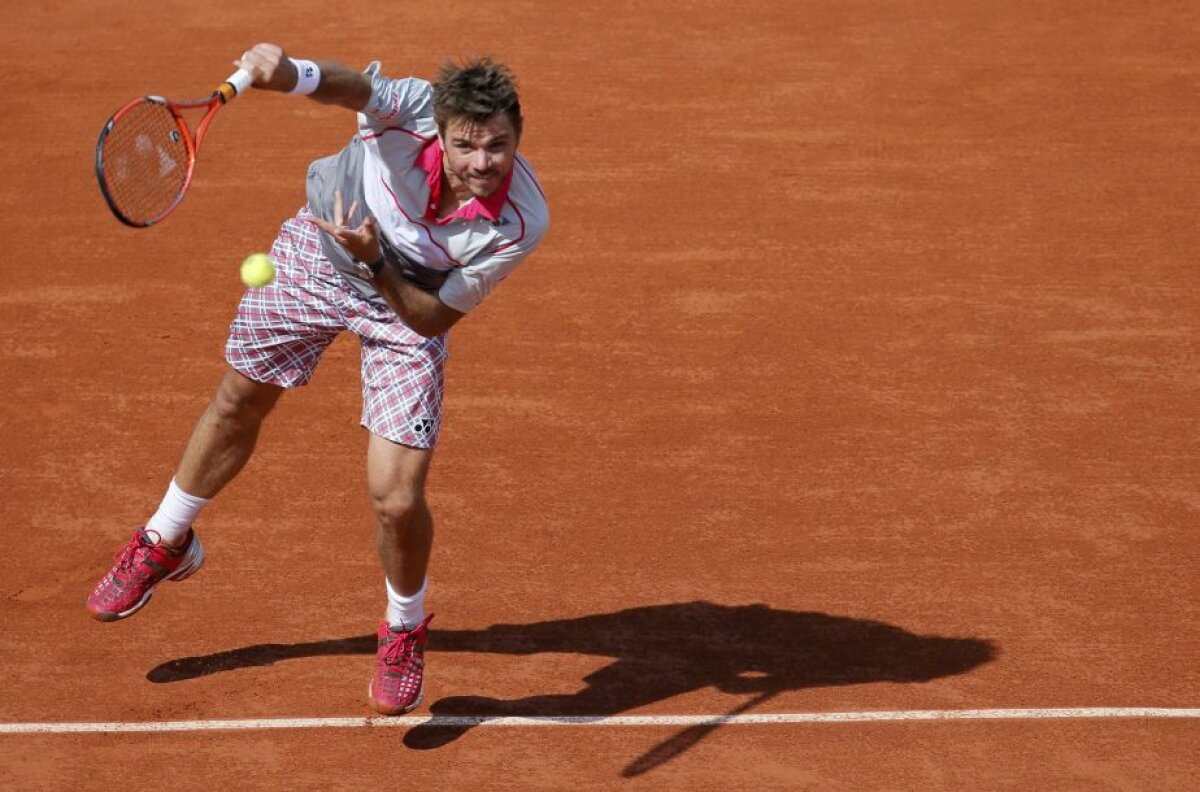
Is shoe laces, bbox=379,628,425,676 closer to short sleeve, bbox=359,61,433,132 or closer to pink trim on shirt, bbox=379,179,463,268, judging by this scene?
pink trim on shirt, bbox=379,179,463,268

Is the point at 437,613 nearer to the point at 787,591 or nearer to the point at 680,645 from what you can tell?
the point at 680,645

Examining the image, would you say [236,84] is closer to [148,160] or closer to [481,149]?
[148,160]

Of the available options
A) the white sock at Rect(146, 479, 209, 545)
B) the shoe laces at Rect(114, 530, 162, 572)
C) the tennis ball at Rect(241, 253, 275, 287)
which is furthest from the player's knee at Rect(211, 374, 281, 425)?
the tennis ball at Rect(241, 253, 275, 287)

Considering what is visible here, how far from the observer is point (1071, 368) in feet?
30.9

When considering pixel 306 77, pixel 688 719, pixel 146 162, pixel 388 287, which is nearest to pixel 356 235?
pixel 388 287

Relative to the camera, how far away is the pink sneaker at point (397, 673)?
6496mm

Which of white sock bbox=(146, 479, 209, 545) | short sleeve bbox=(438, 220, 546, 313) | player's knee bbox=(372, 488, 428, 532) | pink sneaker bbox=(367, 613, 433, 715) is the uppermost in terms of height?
short sleeve bbox=(438, 220, 546, 313)

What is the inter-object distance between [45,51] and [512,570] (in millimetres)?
7458

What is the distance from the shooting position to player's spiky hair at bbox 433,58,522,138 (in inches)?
224

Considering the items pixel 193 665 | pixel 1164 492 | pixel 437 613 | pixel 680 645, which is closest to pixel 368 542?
pixel 437 613

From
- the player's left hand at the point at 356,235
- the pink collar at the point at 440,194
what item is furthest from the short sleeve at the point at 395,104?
the player's left hand at the point at 356,235

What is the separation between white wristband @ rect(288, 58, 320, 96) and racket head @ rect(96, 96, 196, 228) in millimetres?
516

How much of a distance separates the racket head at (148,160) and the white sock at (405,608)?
5.58 ft

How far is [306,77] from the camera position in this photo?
5652mm
